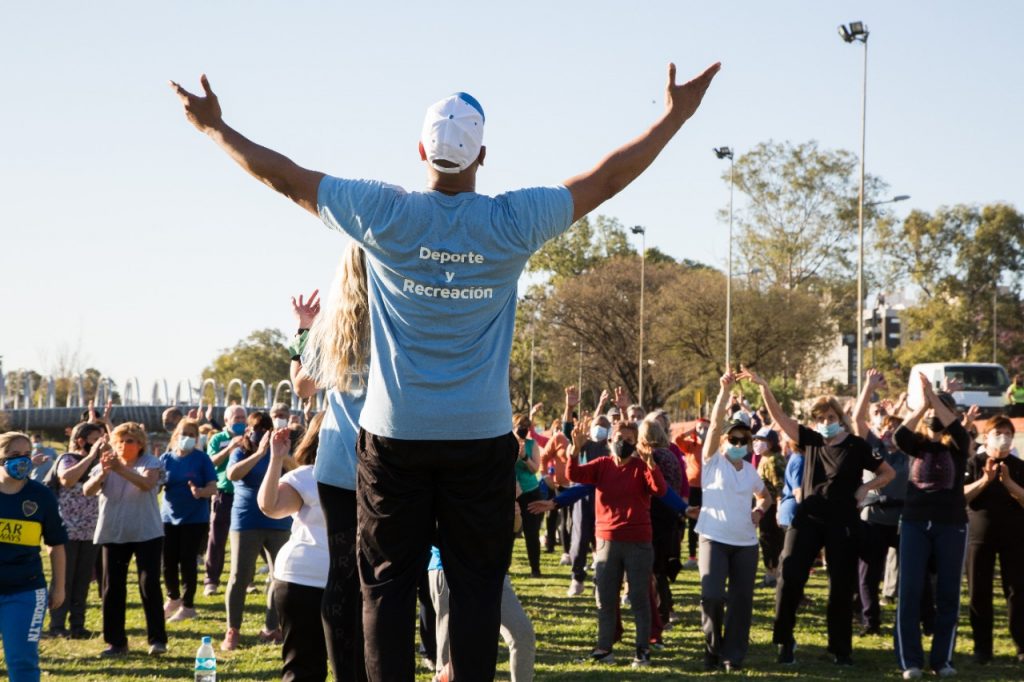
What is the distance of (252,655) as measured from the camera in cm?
1045

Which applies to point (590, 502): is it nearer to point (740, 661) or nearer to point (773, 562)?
point (773, 562)

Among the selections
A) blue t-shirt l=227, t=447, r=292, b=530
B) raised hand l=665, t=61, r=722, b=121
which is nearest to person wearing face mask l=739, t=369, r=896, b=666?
blue t-shirt l=227, t=447, r=292, b=530

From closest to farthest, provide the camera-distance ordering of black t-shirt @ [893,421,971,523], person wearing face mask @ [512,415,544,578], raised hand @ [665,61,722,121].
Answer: raised hand @ [665,61,722,121]
black t-shirt @ [893,421,971,523]
person wearing face mask @ [512,415,544,578]

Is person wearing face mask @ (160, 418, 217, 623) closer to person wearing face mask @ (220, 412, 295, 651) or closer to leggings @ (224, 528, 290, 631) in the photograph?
person wearing face mask @ (220, 412, 295, 651)

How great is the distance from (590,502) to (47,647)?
20.5 feet

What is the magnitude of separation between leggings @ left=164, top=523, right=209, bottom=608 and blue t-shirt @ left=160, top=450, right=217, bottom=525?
0.44 feet

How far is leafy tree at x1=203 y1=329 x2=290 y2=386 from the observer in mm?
114125

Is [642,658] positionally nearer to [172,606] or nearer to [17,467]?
[17,467]

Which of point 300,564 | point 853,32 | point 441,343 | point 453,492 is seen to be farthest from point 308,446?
point 853,32

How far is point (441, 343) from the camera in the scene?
3.58m

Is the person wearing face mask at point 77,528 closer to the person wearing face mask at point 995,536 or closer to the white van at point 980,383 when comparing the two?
the person wearing face mask at point 995,536

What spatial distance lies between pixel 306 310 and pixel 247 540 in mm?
6635

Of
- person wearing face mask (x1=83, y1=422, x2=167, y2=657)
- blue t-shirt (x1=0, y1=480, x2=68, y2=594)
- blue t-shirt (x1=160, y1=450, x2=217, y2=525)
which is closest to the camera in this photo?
blue t-shirt (x1=0, y1=480, x2=68, y2=594)

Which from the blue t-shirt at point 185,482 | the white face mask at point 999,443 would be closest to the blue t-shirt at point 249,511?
the blue t-shirt at point 185,482
